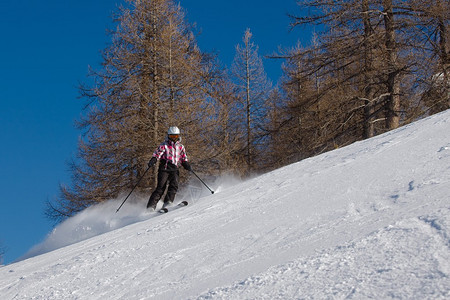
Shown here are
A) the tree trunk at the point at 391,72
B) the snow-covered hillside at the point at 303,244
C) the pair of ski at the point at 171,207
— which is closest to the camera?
the snow-covered hillside at the point at 303,244

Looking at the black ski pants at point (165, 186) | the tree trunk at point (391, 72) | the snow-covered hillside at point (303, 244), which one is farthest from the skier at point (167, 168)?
the tree trunk at point (391, 72)

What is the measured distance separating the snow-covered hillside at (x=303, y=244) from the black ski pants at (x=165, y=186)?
115 inches

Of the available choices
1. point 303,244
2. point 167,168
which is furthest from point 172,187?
point 303,244

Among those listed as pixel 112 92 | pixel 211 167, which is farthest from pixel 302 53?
pixel 112 92

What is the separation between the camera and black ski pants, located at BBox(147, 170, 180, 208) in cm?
1006

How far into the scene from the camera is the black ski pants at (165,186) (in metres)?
10.1

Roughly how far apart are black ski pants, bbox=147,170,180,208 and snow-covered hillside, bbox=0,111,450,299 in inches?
115

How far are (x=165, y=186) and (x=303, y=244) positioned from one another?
657cm

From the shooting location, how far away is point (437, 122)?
7766 millimetres

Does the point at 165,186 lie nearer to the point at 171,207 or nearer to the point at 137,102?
the point at 171,207

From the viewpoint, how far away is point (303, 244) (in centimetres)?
394

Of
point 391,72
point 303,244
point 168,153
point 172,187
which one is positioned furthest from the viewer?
point 391,72

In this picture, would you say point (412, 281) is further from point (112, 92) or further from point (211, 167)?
point (112, 92)

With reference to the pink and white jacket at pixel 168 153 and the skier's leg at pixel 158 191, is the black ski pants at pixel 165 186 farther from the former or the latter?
the pink and white jacket at pixel 168 153
